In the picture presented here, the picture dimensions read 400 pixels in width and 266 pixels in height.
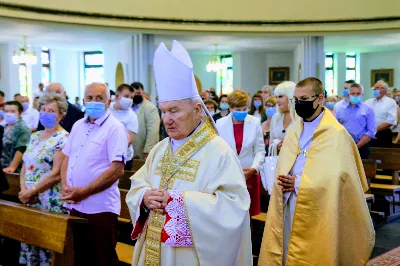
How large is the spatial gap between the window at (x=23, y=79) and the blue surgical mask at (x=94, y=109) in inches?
604

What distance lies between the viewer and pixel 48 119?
459 cm

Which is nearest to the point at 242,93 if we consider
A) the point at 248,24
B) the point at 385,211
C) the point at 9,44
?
the point at 385,211

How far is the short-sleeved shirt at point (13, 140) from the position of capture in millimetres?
6594

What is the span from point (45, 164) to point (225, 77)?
19388 millimetres

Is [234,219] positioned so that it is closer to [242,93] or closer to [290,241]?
[290,241]

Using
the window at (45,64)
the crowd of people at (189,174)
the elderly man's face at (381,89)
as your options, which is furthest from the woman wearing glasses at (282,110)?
the window at (45,64)

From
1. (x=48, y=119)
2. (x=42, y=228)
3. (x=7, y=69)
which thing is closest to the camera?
(x=42, y=228)

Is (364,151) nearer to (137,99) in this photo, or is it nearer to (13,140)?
(137,99)

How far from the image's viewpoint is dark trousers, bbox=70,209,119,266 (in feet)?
13.6

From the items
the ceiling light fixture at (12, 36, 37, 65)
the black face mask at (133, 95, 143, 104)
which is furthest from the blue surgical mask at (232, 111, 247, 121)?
the ceiling light fixture at (12, 36, 37, 65)

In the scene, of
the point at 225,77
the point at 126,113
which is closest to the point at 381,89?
the point at 126,113

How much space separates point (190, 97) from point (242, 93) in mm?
2762

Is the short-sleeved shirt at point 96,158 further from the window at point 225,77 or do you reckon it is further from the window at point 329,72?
the window at point 329,72

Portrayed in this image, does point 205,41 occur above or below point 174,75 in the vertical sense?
above
